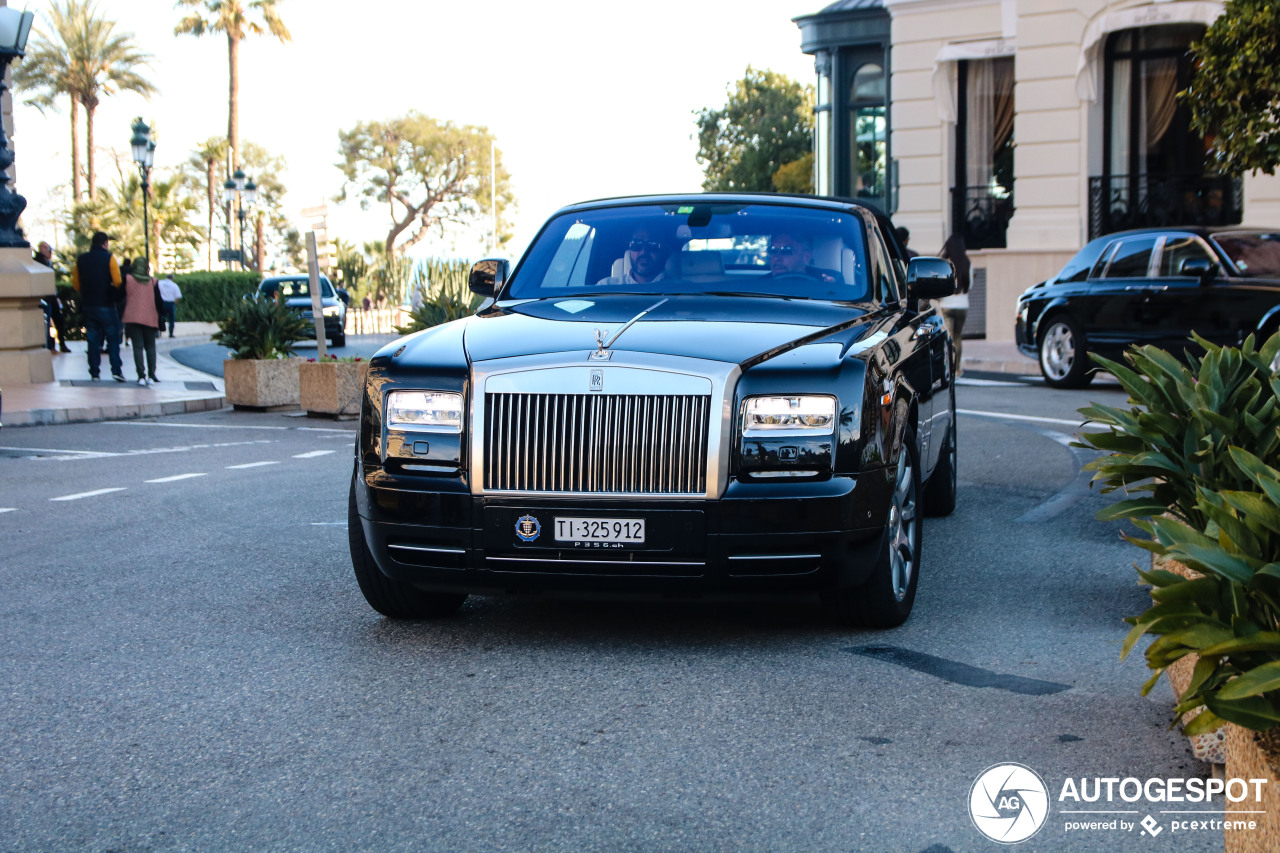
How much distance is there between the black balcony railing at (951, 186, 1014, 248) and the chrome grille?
22910 millimetres

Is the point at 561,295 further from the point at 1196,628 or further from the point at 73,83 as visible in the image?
the point at 73,83

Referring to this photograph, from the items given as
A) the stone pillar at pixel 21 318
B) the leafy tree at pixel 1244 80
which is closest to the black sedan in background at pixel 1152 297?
the leafy tree at pixel 1244 80

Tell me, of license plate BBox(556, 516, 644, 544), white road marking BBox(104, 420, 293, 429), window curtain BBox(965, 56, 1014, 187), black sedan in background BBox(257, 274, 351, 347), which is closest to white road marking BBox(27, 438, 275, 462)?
white road marking BBox(104, 420, 293, 429)

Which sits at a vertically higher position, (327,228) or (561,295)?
(327,228)

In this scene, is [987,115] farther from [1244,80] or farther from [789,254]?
[789,254]

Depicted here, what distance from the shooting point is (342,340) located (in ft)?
114

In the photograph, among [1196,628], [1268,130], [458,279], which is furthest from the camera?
[458,279]

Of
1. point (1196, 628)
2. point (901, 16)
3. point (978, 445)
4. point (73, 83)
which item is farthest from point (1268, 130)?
point (73, 83)

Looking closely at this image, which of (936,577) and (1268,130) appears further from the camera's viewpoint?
(1268,130)

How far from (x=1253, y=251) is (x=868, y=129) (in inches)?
675

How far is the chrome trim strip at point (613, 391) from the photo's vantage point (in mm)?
4758

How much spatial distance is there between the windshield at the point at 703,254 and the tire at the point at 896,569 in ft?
2.93

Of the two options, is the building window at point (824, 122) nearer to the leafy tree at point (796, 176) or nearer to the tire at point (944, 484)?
the tire at point (944, 484)

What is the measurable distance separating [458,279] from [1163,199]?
12753 millimetres
